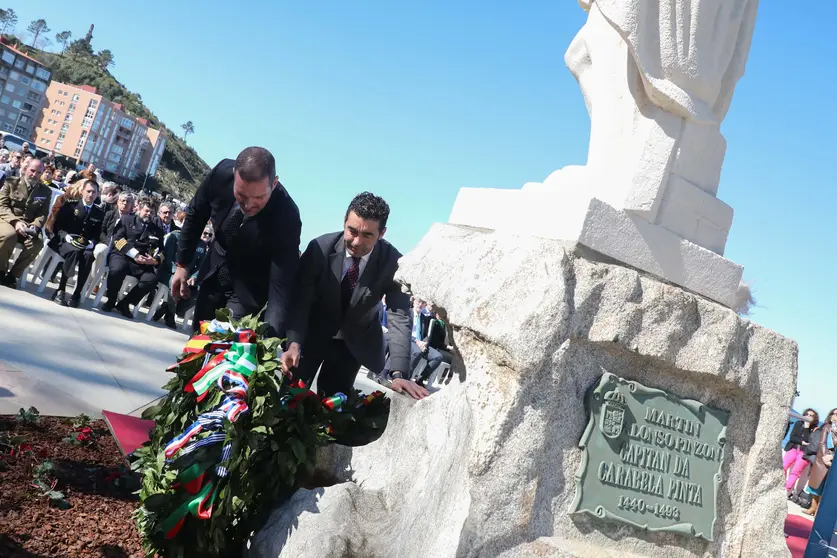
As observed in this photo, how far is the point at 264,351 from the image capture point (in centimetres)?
319

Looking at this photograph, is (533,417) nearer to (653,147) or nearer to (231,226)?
(653,147)

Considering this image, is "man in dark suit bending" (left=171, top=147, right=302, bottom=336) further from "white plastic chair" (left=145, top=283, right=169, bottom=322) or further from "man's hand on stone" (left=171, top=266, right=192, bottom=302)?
"white plastic chair" (left=145, top=283, right=169, bottom=322)

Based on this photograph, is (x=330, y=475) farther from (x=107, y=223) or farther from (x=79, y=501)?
(x=107, y=223)

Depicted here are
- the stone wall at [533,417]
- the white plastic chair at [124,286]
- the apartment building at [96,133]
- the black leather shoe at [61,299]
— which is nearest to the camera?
the stone wall at [533,417]

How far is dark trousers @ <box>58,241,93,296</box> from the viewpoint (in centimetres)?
852

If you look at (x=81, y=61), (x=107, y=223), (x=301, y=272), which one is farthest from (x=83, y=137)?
(x=301, y=272)

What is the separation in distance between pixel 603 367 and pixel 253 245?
2048 millimetres

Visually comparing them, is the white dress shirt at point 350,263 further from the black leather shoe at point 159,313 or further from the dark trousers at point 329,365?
the black leather shoe at point 159,313

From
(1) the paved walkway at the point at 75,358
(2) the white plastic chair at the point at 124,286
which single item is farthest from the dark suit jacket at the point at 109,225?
(1) the paved walkway at the point at 75,358

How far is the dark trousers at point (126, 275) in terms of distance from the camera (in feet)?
29.4

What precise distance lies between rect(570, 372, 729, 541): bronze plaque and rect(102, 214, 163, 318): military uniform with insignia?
24.8ft

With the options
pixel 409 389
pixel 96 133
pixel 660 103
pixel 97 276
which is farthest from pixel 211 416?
pixel 96 133

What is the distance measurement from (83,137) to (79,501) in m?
89.2

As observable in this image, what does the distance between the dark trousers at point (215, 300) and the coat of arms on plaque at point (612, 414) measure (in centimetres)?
214
